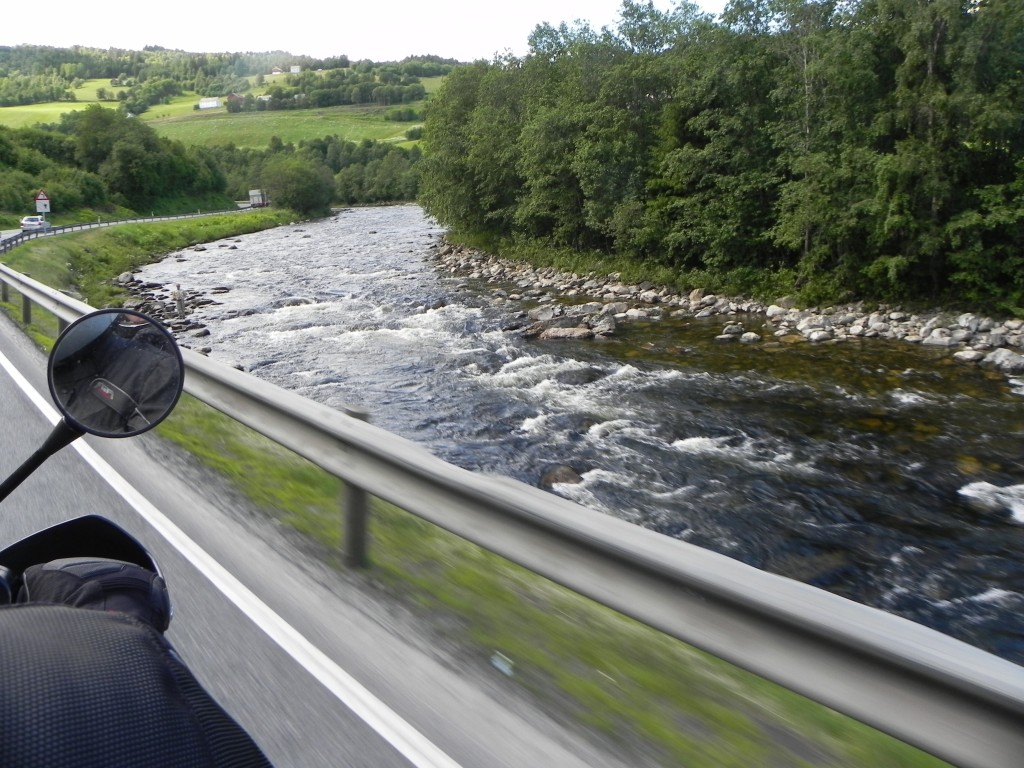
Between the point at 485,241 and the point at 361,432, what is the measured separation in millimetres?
39179

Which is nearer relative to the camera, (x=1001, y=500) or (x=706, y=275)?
(x=1001, y=500)

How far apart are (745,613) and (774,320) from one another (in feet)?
72.1

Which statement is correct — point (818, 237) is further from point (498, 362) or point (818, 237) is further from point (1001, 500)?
point (1001, 500)

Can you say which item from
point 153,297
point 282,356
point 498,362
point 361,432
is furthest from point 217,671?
point 153,297

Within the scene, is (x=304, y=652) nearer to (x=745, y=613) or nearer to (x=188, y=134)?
(x=745, y=613)

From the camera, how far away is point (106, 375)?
2.02m

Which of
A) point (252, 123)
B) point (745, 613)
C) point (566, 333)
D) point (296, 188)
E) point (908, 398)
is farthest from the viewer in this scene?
point (252, 123)

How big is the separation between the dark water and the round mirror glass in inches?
284

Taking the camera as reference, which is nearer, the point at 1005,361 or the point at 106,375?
the point at 106,375

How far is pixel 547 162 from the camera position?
3538 centimetres

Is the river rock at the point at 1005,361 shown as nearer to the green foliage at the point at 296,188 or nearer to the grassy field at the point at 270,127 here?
the green foliage at the point at 296,188

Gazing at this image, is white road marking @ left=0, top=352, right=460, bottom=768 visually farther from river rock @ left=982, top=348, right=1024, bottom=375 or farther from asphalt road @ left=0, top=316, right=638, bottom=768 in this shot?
river rock @ left=982, top=348, right=1024, bottom=375

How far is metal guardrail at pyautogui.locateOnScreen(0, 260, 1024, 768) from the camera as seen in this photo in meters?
1.90

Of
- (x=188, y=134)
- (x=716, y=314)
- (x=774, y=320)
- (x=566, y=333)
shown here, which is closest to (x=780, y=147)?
(x=716, y=314)
